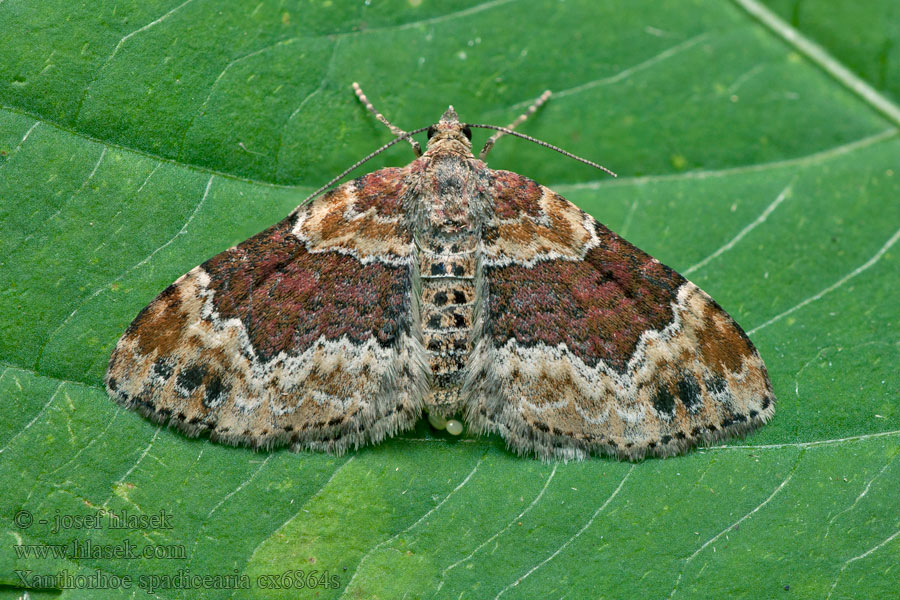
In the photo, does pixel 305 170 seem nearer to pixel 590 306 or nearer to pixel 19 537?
pixel 590 306

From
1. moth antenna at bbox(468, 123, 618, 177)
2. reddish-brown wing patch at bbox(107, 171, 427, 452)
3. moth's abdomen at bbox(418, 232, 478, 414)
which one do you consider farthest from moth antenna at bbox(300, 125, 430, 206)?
moth's abdomen at bbox(418, 232, 478, 414)

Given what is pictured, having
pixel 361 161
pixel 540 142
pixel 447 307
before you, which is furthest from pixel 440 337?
pixel 540 142

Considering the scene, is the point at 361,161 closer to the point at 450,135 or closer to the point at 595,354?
the point at 450,135

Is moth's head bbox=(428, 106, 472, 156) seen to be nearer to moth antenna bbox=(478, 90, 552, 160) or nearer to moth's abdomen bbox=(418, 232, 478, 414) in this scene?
moth antenna bbox=(478, 90, 552, 160)

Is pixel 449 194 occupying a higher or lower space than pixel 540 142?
lower

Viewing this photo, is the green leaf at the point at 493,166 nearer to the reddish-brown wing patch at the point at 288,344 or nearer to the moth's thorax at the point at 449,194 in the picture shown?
the reddish-brown wing patch at the point at 288,344

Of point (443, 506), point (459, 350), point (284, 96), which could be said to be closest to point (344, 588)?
point (443, 506)
